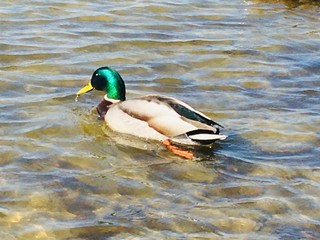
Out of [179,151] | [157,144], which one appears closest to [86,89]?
[157,144]

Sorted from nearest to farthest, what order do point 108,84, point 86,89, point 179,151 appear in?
point 179,151, point 108,84, point 86,89

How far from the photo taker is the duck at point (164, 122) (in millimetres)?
8484

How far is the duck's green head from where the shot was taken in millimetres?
9703

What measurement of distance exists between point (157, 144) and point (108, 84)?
1238 mm

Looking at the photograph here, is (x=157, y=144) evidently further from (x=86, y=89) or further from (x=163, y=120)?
(x=86, y=89)

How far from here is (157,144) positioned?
8.80 m

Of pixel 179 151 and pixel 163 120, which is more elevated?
pixel 163 120

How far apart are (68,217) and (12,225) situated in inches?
17.4

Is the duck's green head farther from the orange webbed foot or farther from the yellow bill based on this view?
the orange webbed foot

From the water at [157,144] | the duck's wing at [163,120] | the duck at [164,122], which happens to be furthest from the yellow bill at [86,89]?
the duck's wing at [163,120]

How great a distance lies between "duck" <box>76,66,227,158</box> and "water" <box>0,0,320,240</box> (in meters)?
0.14

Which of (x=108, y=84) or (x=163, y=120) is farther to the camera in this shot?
(x=108, y=84)

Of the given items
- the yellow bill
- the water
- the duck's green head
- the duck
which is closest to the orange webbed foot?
the duck

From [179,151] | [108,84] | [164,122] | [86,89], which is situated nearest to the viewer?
[179,151]
